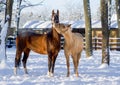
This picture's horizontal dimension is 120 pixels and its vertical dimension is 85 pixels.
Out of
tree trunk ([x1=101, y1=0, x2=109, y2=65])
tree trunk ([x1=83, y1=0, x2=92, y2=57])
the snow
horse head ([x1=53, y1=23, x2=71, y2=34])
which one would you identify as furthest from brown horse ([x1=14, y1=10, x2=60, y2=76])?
tree trunk ([x1=83, y1=0, x2=92, y2=57])

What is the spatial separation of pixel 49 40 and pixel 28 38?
91cm

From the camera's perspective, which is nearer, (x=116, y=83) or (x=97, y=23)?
(x=116, y=83)

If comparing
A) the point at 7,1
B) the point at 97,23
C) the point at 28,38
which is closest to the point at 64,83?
the point at 28,38

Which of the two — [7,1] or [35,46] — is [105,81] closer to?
[35,46]

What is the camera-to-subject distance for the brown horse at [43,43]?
416 inches

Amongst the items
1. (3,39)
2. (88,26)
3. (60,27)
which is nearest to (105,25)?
(3,39)

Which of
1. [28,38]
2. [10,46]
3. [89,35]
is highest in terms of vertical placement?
[28,38]

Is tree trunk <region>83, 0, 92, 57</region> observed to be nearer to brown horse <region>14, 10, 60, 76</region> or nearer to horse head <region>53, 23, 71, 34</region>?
brown horse <region>14, 10, 60, 76</region>

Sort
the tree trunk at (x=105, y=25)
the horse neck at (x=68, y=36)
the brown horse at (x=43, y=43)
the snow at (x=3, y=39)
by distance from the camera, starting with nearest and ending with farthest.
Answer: the horse neck at (x=68, y=36)
the brown horse at (x=43, y=43)
the snow at (x=3, y=39)
the tree trunk at (x=105, y=25)

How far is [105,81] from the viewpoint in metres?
9.74

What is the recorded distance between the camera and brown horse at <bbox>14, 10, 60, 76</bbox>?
34.7 feet

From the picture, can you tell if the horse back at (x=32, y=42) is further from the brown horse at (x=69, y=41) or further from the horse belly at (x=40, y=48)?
the brown horse at (x=69, y=41)

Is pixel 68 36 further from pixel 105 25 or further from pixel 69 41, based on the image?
pixel 105 25

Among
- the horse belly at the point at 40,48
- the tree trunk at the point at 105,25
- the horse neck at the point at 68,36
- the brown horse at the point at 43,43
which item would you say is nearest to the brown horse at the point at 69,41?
the horse neck at the point at 68,36
